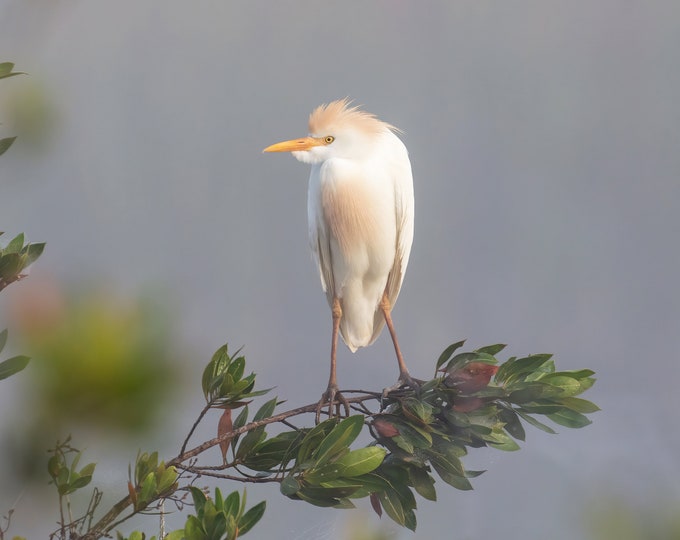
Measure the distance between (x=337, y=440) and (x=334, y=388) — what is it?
346 mm

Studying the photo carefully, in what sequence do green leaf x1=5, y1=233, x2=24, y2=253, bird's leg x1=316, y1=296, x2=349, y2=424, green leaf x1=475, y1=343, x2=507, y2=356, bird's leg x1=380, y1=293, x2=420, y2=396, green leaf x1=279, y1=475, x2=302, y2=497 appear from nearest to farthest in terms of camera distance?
green leaf x1=5, y1=233, x2=24, y2=253 → green leaf x1=279, y1=475, x2=302, y2=497 → green leaf x1=475, y1=343, x2=507, y2=356 → bird's leg x1=316, y1=296, x2=349, y2=424 → bird's leg x1=380, y1=293, x2=420, y2=396

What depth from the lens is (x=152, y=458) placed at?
75 centimetres

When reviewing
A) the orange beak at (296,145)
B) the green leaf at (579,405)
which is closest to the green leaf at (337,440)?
the green leaf at (579,405)

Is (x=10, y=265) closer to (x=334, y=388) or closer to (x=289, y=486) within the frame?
(x=289, y=486)

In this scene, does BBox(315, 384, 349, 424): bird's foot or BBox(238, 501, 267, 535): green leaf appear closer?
BBox(238, 501, 267, 535): green leaf

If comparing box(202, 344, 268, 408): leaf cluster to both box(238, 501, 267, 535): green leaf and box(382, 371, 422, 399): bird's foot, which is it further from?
box(382, 371, 422, 399): bird's foot

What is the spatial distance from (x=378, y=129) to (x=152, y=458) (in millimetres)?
819

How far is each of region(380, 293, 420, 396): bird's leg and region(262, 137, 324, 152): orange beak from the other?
0.35 m

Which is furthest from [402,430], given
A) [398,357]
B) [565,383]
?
[398,357]

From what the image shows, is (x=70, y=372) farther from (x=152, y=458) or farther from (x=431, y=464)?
(x=431, y=464)

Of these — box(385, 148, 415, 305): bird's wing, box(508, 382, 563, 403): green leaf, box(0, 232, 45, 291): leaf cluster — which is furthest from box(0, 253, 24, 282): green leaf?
box(385, 148, 415, 305): bird's wing

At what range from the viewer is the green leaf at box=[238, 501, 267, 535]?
30.2 inches

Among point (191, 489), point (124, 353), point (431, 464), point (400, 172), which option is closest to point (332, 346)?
point (400, 172)

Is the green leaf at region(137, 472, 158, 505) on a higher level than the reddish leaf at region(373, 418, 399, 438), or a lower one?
lower
